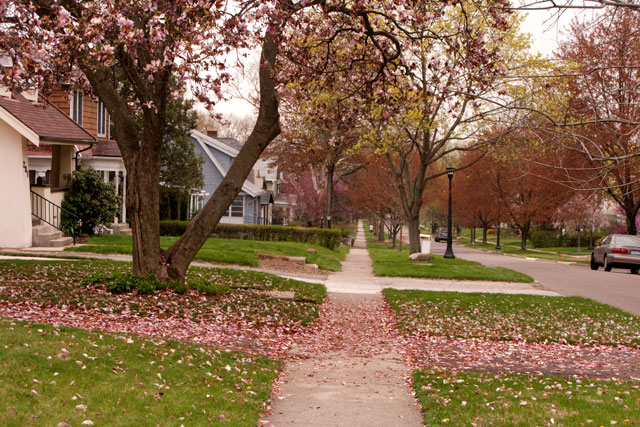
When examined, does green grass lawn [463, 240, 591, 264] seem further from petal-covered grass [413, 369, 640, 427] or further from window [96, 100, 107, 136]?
petal-covered grass [413, 369, 640, 427]

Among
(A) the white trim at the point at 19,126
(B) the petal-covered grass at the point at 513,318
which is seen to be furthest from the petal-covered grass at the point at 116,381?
(A) the white trim at the point at 19,126

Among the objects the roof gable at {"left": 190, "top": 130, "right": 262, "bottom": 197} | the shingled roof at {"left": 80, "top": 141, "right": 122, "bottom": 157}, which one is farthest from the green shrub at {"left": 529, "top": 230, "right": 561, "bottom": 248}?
the shingled roof at {"left": 80, "top": 141, "right": 122, "bottom": 157}

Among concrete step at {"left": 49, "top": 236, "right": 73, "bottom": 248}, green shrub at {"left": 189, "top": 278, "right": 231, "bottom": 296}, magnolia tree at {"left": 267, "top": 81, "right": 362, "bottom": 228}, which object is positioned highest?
magnolia tree at {"left": 267, "top": 81, "right": 362, "bottom": 228}

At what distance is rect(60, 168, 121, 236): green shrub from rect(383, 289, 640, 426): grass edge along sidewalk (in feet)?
41.3

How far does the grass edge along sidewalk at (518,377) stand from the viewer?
6426 millimetres

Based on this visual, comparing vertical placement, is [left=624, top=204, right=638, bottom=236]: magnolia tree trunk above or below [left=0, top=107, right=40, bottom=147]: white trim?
below

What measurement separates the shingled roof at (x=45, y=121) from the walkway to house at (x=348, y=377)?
36.6 ft

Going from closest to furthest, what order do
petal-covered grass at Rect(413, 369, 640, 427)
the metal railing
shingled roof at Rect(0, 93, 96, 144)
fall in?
petal-covered grass at Rect(413, 369, 640, 427), shingled roof at Rect(0, 93, 96, 144), the metal railing

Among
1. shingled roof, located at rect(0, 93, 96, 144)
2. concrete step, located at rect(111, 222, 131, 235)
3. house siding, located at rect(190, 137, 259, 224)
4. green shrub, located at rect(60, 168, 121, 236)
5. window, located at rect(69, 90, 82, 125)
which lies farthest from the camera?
house siding, located at rect(190, 137, 259, 224)

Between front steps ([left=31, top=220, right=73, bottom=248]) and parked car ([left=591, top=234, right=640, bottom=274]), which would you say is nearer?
front steps ([left=31, top=220, right=73, bottom=248])

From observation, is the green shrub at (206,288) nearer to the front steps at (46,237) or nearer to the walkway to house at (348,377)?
the walkway to house at (348,377)

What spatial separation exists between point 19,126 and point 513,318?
1435cm

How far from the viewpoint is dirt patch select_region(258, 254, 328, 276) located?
72.1 ft

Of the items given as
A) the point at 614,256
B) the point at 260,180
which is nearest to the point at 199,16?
the point at 614,256
